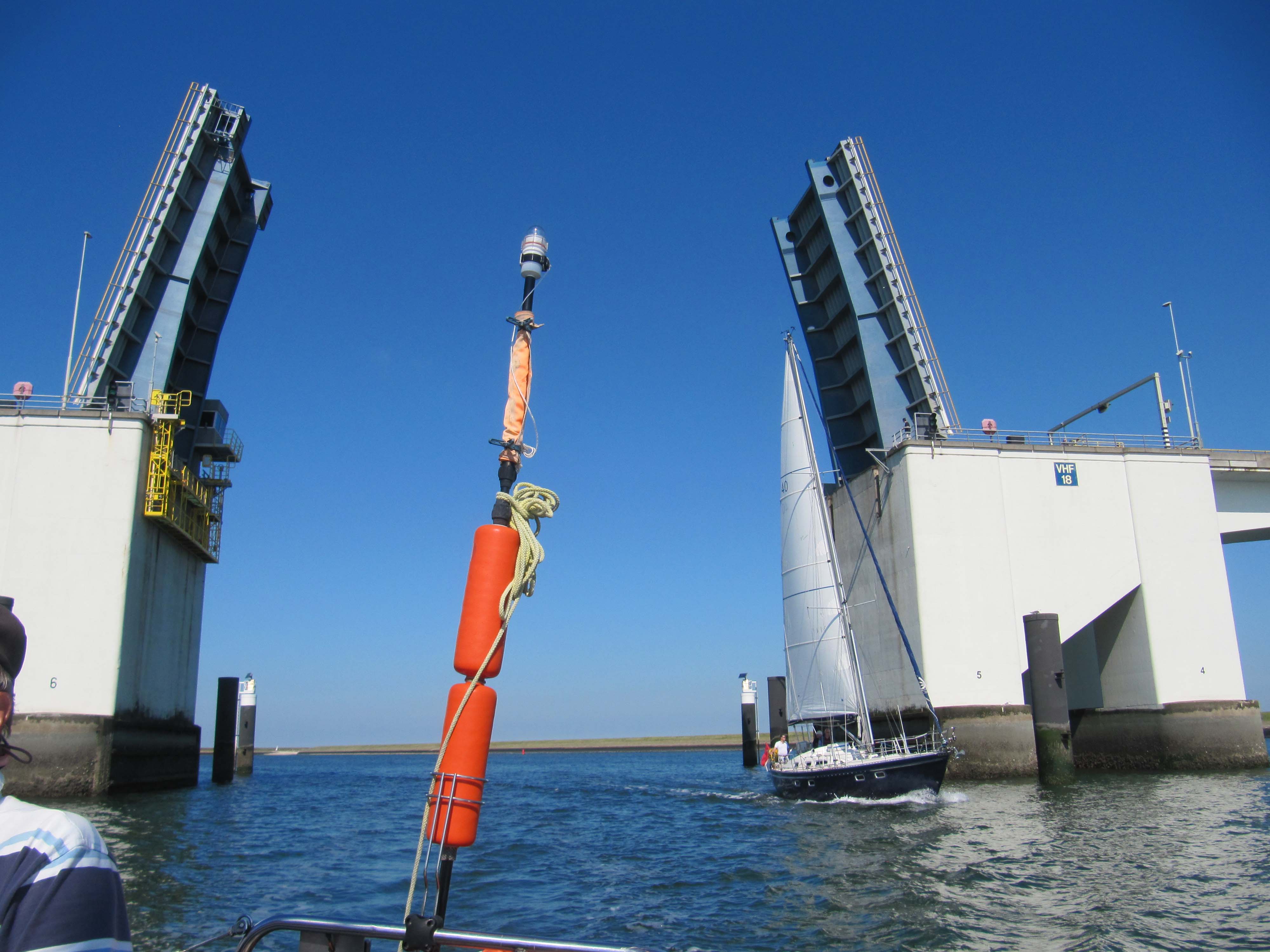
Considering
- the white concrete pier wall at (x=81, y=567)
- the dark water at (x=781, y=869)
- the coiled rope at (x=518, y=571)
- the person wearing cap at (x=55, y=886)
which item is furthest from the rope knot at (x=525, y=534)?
the white concrete pier wall at (x=81, y=567)

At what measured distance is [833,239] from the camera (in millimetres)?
30359

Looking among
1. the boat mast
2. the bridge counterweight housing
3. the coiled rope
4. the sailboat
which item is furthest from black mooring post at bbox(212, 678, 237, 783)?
the coiled rope

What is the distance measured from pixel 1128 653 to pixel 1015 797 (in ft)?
34.9

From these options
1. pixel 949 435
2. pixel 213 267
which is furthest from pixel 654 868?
pixel 213 267

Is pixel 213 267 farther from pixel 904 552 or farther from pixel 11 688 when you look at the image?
pixel 11 688

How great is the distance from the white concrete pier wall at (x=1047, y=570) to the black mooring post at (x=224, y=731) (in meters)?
25.6

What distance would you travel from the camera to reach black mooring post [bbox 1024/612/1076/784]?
2556 centimetres

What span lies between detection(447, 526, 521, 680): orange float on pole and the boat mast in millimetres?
20825

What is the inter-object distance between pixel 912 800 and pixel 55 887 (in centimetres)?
2250

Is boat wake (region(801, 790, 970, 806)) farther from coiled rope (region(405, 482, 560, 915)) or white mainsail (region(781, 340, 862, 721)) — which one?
coiled rope (region(405, 482, 560, 915))

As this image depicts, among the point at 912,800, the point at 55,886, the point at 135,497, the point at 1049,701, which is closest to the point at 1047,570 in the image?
the point at 1049,701

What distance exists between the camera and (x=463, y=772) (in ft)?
12.8

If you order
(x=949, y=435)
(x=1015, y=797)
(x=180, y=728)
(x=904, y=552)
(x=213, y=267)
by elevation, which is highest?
(x=213, y=267)

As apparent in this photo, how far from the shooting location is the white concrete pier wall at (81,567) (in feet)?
74.4
